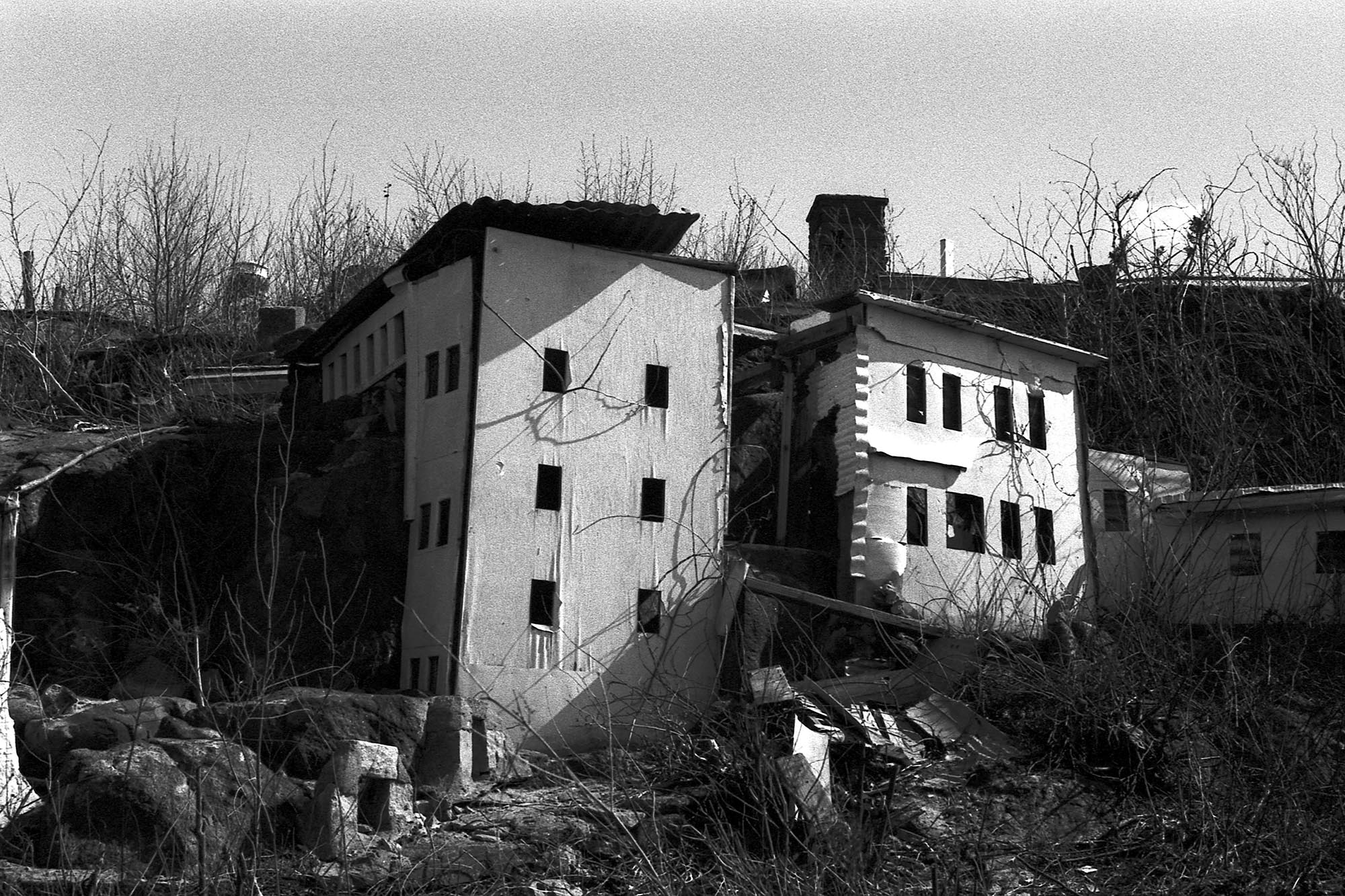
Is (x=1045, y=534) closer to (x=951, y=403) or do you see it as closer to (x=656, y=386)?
(x=951, y=403)

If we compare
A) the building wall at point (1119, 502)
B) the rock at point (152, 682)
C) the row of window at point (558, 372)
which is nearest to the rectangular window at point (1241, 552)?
the building wall at point (1119, 502)

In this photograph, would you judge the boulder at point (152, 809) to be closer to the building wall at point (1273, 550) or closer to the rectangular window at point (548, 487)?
the rectangular window at point (548, 487)

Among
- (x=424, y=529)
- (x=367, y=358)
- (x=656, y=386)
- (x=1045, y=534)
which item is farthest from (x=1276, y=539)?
(x=367, y=358)

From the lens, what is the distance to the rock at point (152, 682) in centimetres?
1786

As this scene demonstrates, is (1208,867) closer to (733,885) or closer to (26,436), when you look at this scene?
(733,885)

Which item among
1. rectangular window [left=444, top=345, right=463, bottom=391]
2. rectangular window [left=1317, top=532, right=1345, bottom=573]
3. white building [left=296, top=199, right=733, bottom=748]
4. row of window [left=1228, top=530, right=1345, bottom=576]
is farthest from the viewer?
rectangular window [left=1317, top=532, right=1345, bottom=573]

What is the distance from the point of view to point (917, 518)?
782 inches

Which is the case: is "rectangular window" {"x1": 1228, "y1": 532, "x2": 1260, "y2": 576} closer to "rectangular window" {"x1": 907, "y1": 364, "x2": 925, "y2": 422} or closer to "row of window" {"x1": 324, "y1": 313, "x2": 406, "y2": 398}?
"rectangular window" {"x1": 907, "y1": 364, "x2": 925, "y2": 422}

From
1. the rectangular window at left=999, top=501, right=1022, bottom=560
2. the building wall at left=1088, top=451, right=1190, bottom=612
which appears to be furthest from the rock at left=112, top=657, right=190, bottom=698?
the building wall at left=1088, top=451, right=1190, bottom=612

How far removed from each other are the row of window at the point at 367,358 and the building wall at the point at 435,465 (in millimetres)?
671

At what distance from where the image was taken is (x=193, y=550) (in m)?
20.1

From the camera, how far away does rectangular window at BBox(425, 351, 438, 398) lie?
62.1 feet

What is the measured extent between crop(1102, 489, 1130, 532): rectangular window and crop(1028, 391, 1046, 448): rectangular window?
3743mm

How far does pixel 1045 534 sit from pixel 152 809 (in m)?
13.8
